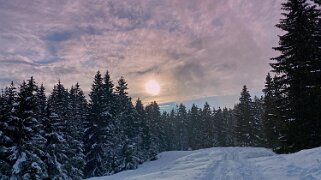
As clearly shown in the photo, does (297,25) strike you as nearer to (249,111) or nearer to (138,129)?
(138,129)

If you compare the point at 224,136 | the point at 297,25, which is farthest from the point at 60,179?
the point at 224,136

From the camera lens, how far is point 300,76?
21.0m

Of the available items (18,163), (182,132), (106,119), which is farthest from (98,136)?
(182,132)

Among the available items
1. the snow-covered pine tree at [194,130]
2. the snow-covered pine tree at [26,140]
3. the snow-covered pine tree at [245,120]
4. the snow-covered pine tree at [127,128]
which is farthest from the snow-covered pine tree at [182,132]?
the snow-covered pine tree at [26,140]

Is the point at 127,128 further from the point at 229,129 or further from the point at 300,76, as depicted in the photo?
the point at 229,129

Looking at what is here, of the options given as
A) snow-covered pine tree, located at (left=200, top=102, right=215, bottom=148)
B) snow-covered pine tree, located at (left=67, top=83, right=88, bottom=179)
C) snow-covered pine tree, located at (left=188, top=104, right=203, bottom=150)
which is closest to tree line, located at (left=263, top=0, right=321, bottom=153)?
snow-covered pine tree, located at (left=67, top=83, right=88, bottom=179)

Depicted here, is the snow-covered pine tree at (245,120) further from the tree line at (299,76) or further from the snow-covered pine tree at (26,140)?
the snow-covered pine tree at (26,140)

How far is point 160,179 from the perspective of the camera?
15875 mm

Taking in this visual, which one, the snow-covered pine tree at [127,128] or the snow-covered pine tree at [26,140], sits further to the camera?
the snow-covered pine tree at [127,128]

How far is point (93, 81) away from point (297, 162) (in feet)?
120

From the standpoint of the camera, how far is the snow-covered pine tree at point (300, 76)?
66.5ft

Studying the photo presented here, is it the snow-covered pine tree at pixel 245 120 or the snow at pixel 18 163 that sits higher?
the snow-covered pine tree at pixel 245 120

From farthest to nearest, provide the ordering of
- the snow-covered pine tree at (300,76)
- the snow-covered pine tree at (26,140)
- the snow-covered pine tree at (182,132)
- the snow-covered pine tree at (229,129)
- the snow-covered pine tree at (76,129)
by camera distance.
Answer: the snow-covered pine tree at (182,132) < the snow-covered pine tree at (229,129) < the snow-covered pine tree at (76,129) < the snow-covered pine tree at (26,140) < the snow-covered pine tree at (300,76)

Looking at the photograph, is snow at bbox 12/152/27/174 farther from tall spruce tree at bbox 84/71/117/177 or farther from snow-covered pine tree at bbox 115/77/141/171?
snow-covered pine tree at bbox 115/77/141/171
